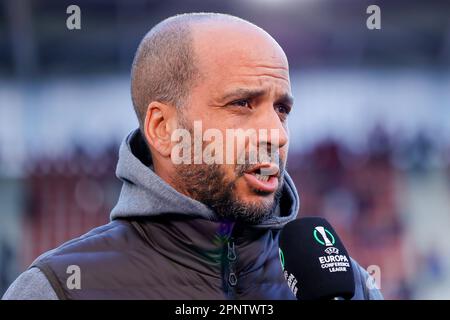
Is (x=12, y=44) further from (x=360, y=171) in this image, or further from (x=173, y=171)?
(x=173, y=171)

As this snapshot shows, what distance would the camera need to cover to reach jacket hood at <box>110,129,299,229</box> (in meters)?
1.69

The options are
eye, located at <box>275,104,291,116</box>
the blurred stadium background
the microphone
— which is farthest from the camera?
the blurred stadium background

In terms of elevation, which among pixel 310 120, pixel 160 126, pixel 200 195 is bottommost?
pixel 310 120

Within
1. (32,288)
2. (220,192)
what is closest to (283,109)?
(220,192)

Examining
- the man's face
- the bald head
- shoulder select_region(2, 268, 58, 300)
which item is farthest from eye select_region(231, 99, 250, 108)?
shoulder select_region(2, 268, 58, 300)

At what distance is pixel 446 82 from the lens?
28.1 feet

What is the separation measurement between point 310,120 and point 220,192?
6433mm

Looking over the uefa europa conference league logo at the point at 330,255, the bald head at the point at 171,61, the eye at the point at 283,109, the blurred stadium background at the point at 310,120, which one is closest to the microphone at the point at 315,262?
the uefa europa conference league logo at the point at 330,255

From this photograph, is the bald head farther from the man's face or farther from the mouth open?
the mouth open

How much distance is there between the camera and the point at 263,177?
5.52 feet

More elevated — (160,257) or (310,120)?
(160,257)

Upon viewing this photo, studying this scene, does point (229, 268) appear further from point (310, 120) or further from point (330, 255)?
point (310, 120)

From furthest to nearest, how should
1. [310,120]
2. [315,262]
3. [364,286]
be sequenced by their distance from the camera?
[310,120], [364,286], [315,262]
